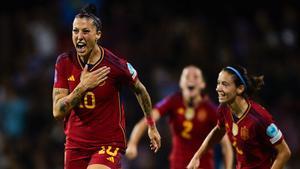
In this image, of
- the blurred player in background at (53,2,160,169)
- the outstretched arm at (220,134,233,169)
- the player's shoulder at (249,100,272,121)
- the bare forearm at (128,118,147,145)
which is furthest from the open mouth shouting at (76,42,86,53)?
the outstretched arm at (220,134,233,169)

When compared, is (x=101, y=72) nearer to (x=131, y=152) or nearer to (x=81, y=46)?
(x=81, y=46)

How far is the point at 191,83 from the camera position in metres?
9.06

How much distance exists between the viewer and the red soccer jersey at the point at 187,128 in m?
8.90

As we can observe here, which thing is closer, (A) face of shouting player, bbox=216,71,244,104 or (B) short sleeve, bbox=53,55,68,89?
(B) short sleeve, bbox=53,55,68,89

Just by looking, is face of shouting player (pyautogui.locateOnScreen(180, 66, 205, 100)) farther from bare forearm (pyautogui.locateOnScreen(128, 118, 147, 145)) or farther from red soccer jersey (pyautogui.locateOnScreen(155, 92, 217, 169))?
bare forearm (pyautogui.locateOnScreen(128, 118, 147, 145))

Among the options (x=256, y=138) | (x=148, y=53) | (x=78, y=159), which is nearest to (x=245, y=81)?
(x=256, y=138)

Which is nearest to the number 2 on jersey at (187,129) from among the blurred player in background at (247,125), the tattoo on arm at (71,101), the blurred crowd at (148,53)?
the blurred player in background at (247,125)

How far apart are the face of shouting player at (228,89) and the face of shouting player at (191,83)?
70.0 inches

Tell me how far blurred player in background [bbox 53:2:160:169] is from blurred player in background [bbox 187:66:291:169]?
0.99 meters

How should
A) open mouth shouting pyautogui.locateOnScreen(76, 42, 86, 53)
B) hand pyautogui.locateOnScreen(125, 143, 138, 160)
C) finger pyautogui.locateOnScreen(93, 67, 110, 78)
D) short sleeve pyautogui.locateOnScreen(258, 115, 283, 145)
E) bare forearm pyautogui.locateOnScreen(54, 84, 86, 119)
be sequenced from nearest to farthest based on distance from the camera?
bare forearm pyautogui.locateOnScreen(54, 84, 86, 119) < finger pyautogui.locateOnScreen(93, 67, 110, 78) < open mouth shouting pyautogui.locateOnScreen(76, 42, 86, 53) < short sleeve pyautogui.locateOnScreen(258, 115, 283, 145) < hand pyautogui.locateOnScreen(125, 143, 138, 160)

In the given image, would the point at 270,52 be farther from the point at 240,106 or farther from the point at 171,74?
the point at 240,106

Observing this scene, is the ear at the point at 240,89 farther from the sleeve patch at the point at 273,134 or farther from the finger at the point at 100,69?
the finger at the point at 100,69

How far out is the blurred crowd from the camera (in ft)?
40.0

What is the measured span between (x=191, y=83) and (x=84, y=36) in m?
2.58
